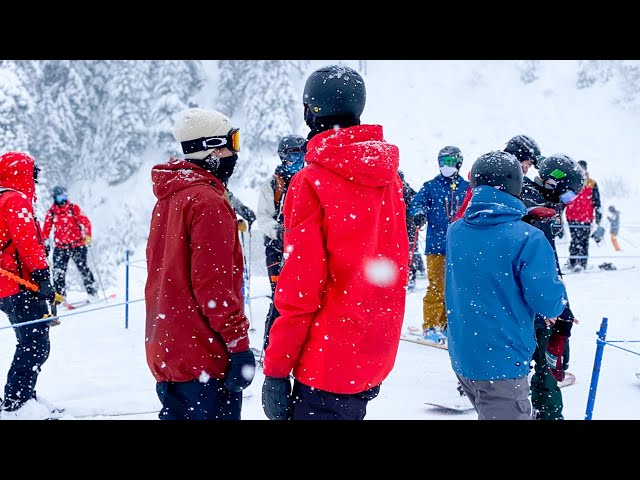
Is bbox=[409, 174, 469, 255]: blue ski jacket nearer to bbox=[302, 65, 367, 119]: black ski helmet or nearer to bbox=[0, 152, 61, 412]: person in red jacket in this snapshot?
bbox=[0, 152, 61, 412]: person in red jacket

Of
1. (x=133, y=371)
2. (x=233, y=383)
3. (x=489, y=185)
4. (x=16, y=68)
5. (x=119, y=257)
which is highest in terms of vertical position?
(x=16, y=68)

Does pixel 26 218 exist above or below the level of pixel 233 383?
above

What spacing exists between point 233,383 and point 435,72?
37.8 meters

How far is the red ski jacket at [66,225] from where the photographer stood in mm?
9781

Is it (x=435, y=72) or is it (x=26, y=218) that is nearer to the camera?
(x=26, y=218)

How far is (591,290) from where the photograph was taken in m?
9.58

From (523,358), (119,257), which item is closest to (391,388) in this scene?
(523,358)

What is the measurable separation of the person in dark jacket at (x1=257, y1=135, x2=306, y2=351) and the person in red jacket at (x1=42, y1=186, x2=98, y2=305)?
5320 millimetres

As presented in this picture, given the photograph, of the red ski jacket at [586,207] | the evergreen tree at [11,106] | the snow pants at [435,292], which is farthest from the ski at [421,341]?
the evergreen tree at [11,106]

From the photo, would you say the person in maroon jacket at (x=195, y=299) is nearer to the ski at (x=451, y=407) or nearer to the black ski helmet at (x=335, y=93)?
the black ski helmet at (x=335, y=93)

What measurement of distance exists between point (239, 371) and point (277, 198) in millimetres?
3265
